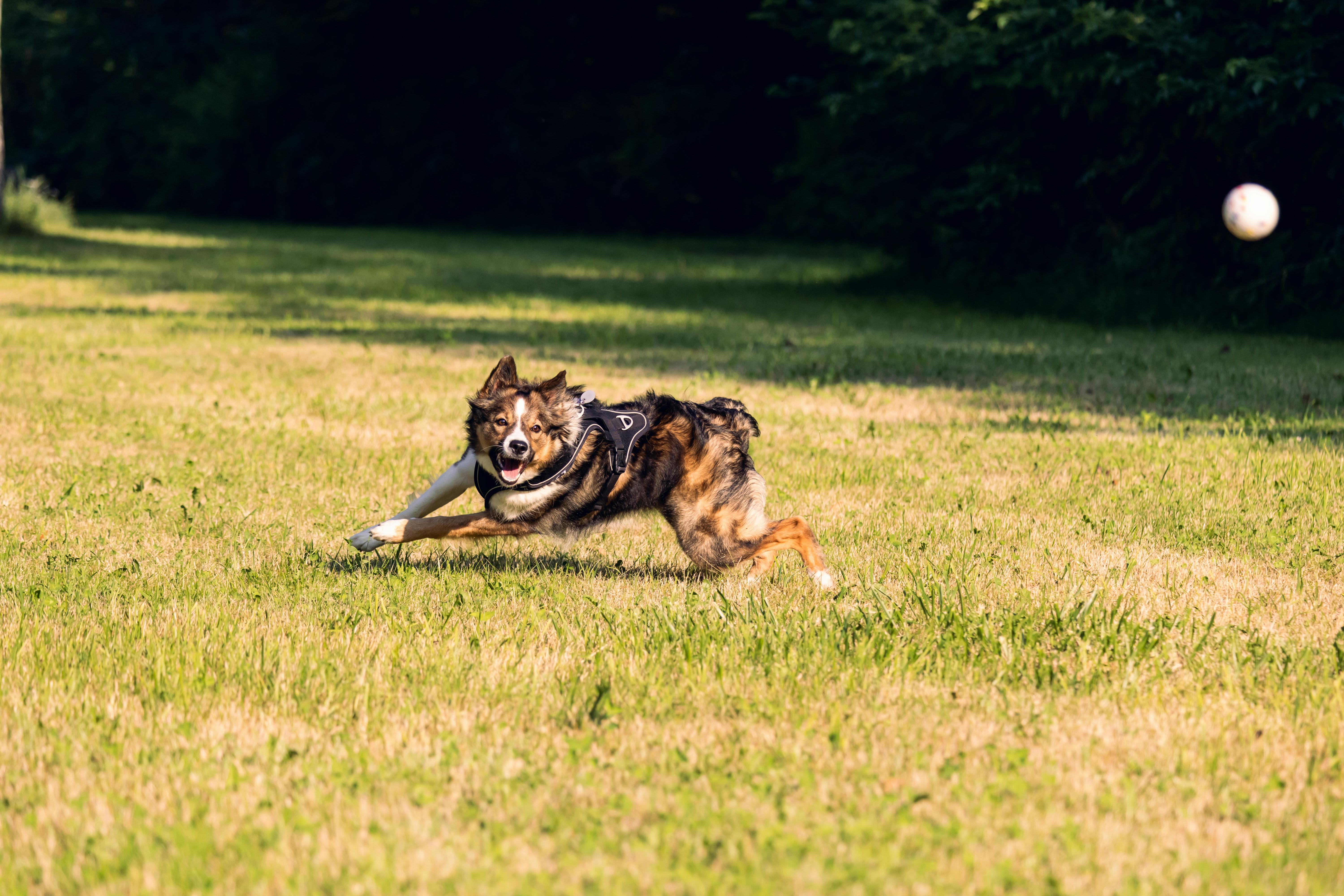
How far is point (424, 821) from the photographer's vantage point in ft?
11.7

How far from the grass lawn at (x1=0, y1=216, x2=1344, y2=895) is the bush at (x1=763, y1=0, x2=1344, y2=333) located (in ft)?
18.7

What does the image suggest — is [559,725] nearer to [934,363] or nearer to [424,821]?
[424,821]

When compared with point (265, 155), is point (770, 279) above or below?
below

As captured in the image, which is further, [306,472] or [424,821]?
[306,472]

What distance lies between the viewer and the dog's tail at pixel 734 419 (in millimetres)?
6129

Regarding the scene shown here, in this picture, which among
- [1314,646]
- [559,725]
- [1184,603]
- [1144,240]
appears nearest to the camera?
[559,725]

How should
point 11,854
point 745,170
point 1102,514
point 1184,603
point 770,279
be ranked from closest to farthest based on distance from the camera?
point 11,854, point 1184,603, point 1102,514, point 770,279, point 745,170

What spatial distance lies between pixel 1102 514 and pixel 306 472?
4437 millimetres

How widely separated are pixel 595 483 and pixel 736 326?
11682mm

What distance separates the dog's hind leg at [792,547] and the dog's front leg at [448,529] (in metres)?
0.97

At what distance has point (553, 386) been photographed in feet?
18.9

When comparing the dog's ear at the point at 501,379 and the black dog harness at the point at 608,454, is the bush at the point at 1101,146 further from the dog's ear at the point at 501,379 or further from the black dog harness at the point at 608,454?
the dog's ear at the point at 501,379

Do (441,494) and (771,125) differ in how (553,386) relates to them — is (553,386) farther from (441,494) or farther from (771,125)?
(771,125)

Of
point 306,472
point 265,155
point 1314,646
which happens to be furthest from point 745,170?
point 1314,646
